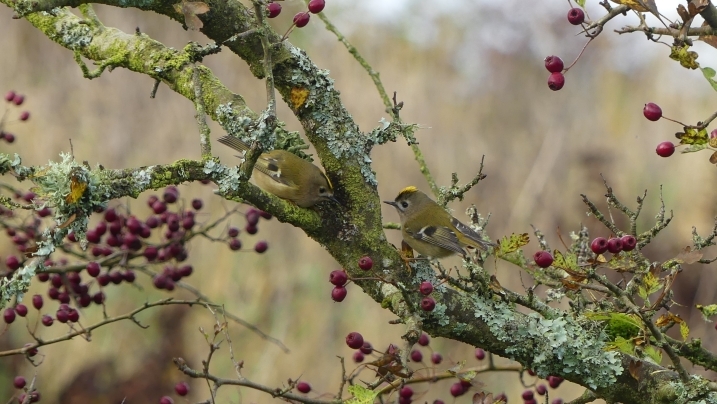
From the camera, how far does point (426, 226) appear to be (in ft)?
11.2

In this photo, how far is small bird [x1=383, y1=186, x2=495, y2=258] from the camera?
10.9 ft

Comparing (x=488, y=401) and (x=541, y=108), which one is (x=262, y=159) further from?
(x=541, y=108)

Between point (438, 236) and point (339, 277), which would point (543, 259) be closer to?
point (339, 277)

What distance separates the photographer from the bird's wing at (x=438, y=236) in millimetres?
3231

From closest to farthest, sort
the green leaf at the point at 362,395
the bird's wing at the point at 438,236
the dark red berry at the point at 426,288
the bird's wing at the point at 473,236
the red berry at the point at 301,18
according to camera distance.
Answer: the green leaf at the point at 362,395, the dark red berry at the point at 426,288, the red berry at the point at 301,18, the bird's wing at the point at 473,236, the bird's wing at the point at 438,236

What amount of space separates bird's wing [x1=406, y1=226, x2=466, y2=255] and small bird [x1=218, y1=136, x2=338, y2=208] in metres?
0.67

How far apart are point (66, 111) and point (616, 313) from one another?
9433 millimetres

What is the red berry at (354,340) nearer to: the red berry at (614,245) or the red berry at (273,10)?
the red berry at (614,245)

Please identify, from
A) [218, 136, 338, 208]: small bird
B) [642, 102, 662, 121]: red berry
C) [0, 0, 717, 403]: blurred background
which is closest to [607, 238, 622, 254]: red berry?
→ [642, 102, 662, 121]: red berry

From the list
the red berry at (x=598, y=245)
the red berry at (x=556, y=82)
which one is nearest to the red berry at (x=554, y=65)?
the red berry at (x=556, y=82)

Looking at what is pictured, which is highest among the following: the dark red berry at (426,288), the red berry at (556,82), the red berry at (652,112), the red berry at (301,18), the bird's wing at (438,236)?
the bird's wing at (438,236)

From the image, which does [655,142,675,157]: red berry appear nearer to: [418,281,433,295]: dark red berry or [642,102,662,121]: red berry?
[642,102,662,121]: red berry

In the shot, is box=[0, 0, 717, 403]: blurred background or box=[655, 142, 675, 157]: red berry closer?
box=[655, 142, 675, 157]: red berry

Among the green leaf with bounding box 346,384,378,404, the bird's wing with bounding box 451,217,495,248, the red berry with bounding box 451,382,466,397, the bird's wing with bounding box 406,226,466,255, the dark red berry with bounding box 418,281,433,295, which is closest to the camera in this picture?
the green leaf with bounding box 346,384,378,404
